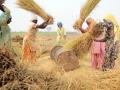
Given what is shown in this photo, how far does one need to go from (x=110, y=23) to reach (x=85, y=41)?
45.0 inches

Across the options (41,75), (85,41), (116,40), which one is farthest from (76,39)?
(41,75)

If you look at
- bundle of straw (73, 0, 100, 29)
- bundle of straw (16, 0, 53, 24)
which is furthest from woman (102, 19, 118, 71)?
bundle of straw (16, 0, 53, 24)

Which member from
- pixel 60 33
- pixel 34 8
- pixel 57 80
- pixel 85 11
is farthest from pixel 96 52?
pixel 57 80

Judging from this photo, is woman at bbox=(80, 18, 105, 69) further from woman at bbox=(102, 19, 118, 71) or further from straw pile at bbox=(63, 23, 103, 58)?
straw pile at bbox=(63, 23, 103, 58)

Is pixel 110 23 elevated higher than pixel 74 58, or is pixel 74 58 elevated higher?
pixel 110 23

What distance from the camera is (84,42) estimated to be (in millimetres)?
11484

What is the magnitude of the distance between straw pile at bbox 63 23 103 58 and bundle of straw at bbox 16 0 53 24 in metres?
1.05

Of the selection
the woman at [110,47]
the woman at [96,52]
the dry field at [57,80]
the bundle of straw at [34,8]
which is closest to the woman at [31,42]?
the bundle of straw at [34,8]

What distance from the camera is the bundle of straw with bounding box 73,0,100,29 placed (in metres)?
12.2

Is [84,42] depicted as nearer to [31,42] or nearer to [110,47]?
[110,47]

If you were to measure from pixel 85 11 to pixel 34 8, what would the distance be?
1403mm

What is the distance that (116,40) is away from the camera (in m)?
12.8

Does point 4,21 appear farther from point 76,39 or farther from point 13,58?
point 13,58

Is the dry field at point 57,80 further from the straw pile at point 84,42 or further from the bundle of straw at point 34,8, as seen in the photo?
the bundle of straw at point 34,8
